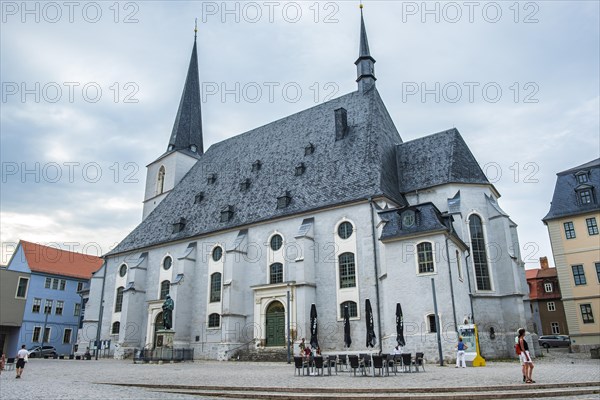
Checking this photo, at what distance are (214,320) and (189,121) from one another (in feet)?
74.8

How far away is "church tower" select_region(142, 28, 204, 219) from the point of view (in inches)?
1673

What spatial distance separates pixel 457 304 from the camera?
21422 mm

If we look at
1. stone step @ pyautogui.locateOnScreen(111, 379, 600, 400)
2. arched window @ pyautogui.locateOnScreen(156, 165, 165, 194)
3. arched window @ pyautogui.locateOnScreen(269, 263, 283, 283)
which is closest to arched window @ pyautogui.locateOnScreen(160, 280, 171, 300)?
arched window @ pyautogui.locateOnScreen(269, 263, 283, 283)

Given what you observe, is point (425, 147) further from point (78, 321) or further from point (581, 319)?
point (78, 321)

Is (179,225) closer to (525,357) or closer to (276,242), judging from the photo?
(276,242)

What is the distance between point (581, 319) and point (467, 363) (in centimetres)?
1653

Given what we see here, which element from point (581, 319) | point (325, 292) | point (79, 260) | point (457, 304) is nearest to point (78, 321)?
point (79, 260)

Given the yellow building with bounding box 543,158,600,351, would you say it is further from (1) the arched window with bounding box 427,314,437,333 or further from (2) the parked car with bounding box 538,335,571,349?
(1) the arched window with bounding box 427,314,437,333

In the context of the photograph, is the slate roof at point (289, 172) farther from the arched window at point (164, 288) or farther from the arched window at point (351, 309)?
the arched window at point (351, 309)

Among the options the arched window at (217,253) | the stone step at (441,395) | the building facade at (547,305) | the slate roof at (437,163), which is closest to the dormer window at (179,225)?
the arched window at (217,253)

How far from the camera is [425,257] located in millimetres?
22297

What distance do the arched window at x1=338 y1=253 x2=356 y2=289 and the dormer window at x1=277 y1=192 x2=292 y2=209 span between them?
5421 millimetres

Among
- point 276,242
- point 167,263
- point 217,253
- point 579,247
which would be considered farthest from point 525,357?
point 167,263

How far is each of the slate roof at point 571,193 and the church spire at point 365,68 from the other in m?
15.9
